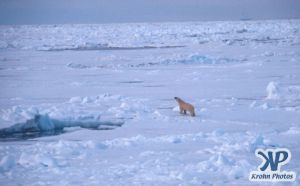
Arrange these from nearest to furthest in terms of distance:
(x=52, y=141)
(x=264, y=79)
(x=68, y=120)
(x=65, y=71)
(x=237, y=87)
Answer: (x=52, y=141) < (x=68, y=120) < (x=237, y=87) < (x=264, y=79) < (x=65, y=71)

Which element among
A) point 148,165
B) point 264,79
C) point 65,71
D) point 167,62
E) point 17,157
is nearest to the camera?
point 148,165

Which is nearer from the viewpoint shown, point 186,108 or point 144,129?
point 144,129

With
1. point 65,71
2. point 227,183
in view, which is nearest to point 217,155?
point 227,183

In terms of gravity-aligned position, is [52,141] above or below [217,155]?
above

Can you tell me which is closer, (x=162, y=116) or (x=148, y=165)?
(x=148, y=165)

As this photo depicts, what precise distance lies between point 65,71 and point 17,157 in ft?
45.2

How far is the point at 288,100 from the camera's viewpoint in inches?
448

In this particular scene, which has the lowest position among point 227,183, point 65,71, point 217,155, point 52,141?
point 227,183

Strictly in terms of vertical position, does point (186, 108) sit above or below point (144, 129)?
above

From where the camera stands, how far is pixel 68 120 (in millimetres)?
9250

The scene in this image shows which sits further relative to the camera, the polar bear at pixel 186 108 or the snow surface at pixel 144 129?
the polar bear at pixel 186 108

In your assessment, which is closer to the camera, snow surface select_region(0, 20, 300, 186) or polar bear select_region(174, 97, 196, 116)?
snow surface select_region(0, 20, 300, 186)

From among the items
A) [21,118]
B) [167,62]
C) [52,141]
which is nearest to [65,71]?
[167,62]

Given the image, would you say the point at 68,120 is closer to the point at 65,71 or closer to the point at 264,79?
the point at 264,79
